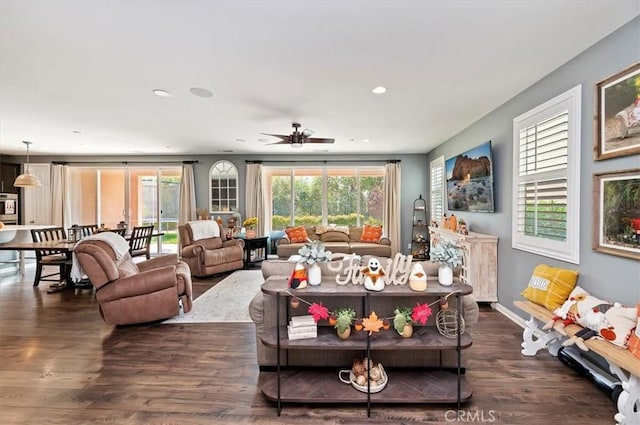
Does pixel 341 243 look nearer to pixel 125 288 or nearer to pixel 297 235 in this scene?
pixel 297 235

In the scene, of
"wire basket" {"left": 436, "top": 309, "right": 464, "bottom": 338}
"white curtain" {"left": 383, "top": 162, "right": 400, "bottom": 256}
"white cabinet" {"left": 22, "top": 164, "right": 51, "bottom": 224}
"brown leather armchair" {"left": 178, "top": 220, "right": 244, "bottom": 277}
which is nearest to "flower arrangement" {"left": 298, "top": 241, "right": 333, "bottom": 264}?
"wire basket" {"left": 436, "top": 309, "right": 464, "bottom": 338}

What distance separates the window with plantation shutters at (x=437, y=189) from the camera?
20.4 ft

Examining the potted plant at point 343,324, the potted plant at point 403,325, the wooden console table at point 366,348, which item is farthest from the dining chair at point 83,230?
the potted plant at point 403,325

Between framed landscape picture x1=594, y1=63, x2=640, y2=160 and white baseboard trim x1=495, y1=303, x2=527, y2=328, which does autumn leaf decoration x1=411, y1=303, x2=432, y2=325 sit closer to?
framed landscape picture x1=594, y1=63, x2=640, y2=160

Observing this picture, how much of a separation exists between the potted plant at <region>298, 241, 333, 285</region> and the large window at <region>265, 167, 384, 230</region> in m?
5.47

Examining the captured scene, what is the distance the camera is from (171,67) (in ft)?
9.05

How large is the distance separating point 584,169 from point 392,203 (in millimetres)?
4753

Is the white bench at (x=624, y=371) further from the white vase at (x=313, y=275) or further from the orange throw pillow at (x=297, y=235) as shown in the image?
the orange throw pillow at (x=297, y=235)

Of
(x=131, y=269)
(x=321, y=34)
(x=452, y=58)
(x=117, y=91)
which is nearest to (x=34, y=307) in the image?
(x=131, y=269)

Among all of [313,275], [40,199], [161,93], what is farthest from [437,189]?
[40,199]

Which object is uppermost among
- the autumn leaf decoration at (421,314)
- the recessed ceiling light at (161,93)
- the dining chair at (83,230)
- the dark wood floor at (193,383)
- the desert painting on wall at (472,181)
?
the recessed ceiling light at (161,93)

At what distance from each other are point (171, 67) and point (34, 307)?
3805 mm

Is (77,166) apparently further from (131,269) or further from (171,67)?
(171,67)

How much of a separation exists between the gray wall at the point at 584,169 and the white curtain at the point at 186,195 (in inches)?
263
